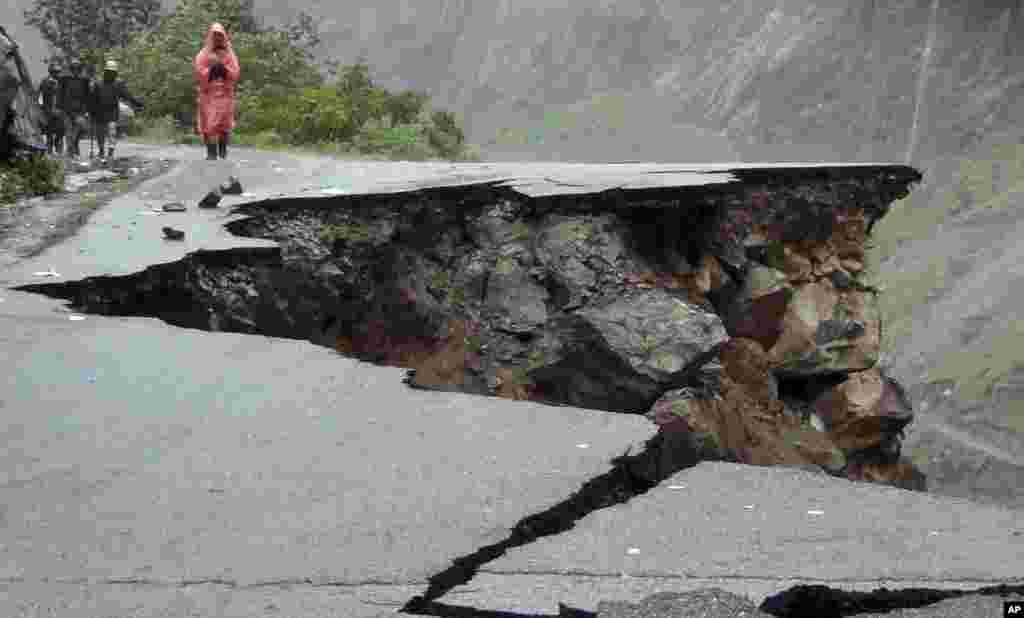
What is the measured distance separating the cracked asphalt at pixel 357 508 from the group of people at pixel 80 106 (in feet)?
33.3

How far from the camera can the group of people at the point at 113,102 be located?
15828 millimetres

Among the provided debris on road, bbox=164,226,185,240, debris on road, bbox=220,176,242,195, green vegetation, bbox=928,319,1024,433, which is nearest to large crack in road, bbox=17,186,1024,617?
debris on road, bbox=164,226,185,240

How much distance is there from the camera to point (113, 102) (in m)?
16.7

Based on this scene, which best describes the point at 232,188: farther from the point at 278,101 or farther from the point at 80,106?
the point at 278,101

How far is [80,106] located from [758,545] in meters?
15.6

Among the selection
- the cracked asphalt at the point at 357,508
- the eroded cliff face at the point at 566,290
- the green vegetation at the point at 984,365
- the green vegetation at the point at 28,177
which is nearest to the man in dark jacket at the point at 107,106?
the green vegetation at the point at 28,177

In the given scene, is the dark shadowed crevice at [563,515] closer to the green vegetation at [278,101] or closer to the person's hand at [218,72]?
the person's hand at [218,72]

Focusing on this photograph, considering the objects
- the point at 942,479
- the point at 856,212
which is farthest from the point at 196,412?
the point at 942,479

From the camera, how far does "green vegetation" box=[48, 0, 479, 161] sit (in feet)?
Result: 69.6

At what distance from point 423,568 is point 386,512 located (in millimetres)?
535

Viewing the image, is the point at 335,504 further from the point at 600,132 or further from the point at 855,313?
the point at 600,132

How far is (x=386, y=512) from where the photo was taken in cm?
438

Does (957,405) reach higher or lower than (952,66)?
lower

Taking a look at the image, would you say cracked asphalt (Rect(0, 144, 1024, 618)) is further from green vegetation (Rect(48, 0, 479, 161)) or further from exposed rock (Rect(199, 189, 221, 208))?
green vegetation (Rect(48, 0, 479, 161))
